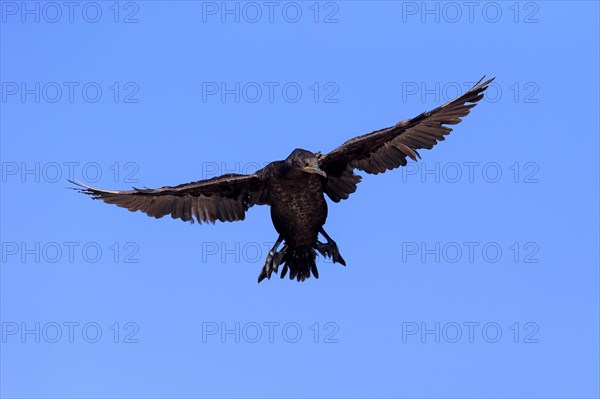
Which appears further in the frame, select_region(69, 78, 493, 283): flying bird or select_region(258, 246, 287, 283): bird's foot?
select_region(258, 246, 287, 283): bird's foot

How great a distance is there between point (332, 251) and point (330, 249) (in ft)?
0.14

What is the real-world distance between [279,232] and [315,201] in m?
0.83

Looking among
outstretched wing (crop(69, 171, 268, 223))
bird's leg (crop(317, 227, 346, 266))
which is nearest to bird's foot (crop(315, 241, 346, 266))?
bird's leg (crop(317, 227, 346, 266))

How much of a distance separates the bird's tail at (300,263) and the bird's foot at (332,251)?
18 cm

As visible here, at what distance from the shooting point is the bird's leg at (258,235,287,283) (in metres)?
18.8

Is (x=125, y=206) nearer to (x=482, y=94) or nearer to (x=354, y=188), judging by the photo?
(x=354, y=188)

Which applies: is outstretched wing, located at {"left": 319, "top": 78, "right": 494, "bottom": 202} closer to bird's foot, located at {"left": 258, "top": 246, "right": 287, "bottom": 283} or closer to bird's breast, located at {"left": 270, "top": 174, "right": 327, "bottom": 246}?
bird's breast, located at {"left": 270, "top": 174, "right": 327, "bottom": 246}

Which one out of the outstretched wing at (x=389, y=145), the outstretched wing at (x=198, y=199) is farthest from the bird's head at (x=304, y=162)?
the outstretched wing at (x=198, y=199)

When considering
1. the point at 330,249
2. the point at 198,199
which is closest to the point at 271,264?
the point at 330,249

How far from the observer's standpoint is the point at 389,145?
744 inches

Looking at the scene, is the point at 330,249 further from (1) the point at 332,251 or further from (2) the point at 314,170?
(2) the point at 314,170

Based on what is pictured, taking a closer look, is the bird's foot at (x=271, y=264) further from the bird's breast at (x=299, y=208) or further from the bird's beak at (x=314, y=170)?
the bird's beak at (x=314, y=170)

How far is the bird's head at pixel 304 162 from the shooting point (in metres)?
17.8

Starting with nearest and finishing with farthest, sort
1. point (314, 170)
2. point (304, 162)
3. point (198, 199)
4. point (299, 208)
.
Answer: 1. point (314, 170)
2. point (304, 162)
3. point (299, 208)
4. point (198, 199)
